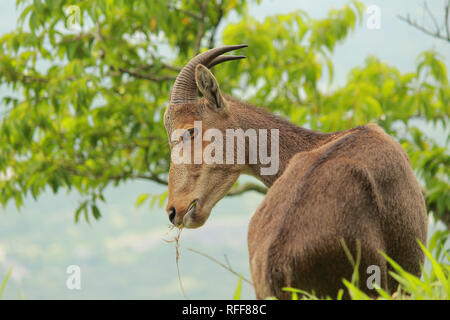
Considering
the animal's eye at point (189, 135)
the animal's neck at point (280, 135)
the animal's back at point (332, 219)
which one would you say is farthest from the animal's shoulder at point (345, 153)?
the animal's eye at point (189, 135)

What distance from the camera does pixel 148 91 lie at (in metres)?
10.8

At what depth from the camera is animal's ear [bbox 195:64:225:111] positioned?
15.8ft

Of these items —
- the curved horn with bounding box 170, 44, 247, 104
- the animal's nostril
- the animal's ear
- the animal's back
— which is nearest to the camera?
the animal's back

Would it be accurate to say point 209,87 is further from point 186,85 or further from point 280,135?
point 280,135

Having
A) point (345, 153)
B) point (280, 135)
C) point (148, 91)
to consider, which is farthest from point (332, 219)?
point (148, 91)

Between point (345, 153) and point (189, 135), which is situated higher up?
point (189, 135)

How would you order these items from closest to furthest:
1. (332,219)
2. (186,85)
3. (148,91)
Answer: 1. (332,219)
2. (186,85)
3. (148,91)

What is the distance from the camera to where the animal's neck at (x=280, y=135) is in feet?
15.5

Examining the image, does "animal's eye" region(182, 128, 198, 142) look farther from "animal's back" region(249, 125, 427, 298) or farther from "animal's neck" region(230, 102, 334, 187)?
"animal's back" region(249, 125, 427, 298)

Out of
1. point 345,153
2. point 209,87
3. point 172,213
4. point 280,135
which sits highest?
point 209,87

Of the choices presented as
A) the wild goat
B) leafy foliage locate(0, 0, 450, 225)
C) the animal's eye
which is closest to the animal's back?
the wild goat

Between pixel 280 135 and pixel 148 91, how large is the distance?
6.24 m

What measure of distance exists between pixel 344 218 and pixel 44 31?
23.7 ft
